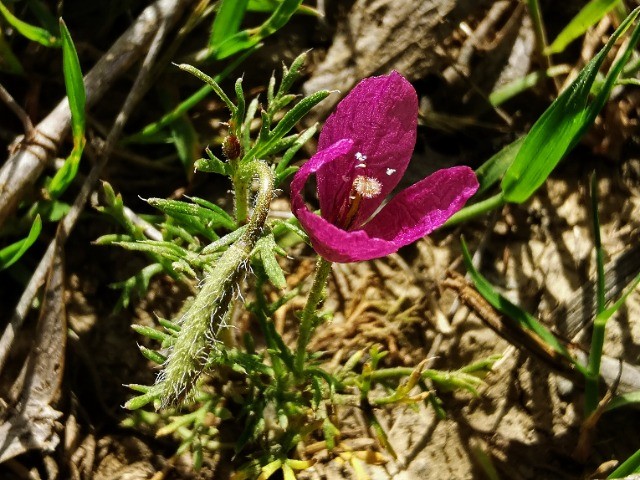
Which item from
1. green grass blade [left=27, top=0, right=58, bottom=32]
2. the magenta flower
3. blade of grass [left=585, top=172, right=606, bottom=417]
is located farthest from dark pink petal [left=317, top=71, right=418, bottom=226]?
green grass blade [left=27, top=0, right=58, bottom=32]

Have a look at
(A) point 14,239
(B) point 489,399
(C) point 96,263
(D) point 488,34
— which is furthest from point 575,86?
(A) point 14,239

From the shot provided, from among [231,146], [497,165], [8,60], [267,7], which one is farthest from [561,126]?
[8,60]

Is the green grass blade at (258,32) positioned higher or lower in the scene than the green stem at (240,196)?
higher

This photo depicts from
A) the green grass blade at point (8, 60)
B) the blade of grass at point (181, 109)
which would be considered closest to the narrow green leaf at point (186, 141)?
the blade of grass at point (181, 109)

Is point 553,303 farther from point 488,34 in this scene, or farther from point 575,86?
point 488,34

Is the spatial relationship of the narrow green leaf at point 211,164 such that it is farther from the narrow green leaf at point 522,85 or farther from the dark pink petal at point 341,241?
the narrow green leaf at point 522,85

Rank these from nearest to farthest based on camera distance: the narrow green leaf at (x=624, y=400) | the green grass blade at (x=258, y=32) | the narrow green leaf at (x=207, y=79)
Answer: the narrow green leaf at (x=207, y=79) < the narrow green leaf at (x=624, y=400) < the green grass blade at (x=258, y=32)
